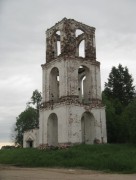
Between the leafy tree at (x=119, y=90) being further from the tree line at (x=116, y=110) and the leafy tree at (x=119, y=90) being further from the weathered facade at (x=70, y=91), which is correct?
the weathered facade at (x=70, y=91)

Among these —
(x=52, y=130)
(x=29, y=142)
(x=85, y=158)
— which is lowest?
(x=85, y=158)

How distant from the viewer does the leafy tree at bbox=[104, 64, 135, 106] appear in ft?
136

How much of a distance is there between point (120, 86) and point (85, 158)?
2399cm

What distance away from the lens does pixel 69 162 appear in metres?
19.1

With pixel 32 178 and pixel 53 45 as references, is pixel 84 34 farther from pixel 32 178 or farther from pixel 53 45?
pixel 32 178

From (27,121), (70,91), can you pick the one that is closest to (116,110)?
(70,91)

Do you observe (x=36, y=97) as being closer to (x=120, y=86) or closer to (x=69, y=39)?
(x=120, y=86)

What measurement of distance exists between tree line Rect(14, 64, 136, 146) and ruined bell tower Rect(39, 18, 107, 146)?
270 centimetres

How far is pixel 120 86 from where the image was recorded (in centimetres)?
4203


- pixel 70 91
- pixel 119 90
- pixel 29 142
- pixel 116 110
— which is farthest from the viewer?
pixel 119 90

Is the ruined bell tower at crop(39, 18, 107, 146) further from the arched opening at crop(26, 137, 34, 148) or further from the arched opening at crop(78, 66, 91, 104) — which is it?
the arched opening at crop(26, 137, 34, 148)

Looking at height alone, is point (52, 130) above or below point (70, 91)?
below

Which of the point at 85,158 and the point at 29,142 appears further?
the point at 29,142

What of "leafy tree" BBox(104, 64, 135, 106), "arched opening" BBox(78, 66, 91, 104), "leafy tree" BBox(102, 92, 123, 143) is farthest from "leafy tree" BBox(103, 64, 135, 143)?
"arched opening" BBox(78, 66, 91, 104)
